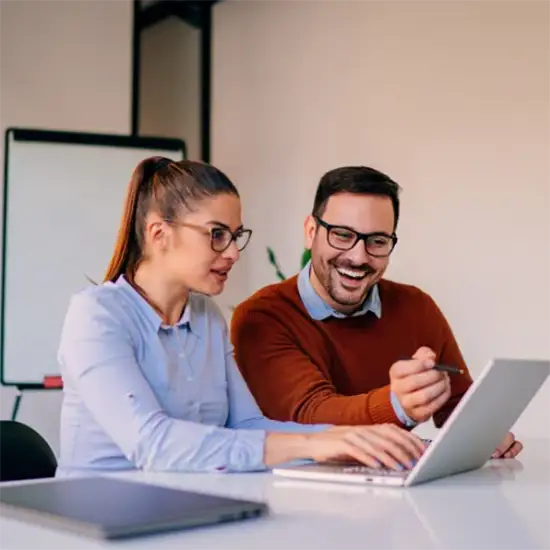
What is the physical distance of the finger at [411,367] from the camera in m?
1.33

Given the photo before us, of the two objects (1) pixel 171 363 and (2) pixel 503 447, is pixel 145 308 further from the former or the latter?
(2) pixel 503 447

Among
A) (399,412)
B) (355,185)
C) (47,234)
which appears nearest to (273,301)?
(355,185)

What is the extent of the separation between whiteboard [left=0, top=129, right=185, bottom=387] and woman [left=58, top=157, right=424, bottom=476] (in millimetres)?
1631

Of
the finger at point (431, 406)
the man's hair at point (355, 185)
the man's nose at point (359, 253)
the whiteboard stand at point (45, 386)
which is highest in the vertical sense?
the man's hair at point (355, 185)

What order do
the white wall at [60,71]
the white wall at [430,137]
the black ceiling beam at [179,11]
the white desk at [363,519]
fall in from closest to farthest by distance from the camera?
the white desk at [363,519]
the white wall at [430,137]
the white wall at [60,71]
the black ceiling beam at [179,11]

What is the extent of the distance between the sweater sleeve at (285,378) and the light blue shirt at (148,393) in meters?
0.10

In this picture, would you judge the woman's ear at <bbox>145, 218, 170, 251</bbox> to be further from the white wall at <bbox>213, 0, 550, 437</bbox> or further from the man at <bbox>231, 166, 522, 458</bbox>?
the white wall at <bbox>213, 0, 550, 437</bbox>

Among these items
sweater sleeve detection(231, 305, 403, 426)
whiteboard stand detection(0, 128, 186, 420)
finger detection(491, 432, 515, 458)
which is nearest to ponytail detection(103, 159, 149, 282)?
sweater sleeve detection(231, 305, 403, 426)

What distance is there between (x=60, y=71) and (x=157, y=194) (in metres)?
2.13

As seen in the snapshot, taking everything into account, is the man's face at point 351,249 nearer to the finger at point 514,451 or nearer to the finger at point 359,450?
the finger at point 514,451

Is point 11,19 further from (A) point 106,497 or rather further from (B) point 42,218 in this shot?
(A) point 106,497

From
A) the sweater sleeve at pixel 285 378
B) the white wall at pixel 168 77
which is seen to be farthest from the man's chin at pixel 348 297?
the white wall at pixel 168 77

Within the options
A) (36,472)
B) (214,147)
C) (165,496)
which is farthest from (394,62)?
(165,496)

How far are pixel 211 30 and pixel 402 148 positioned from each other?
1.36 m
